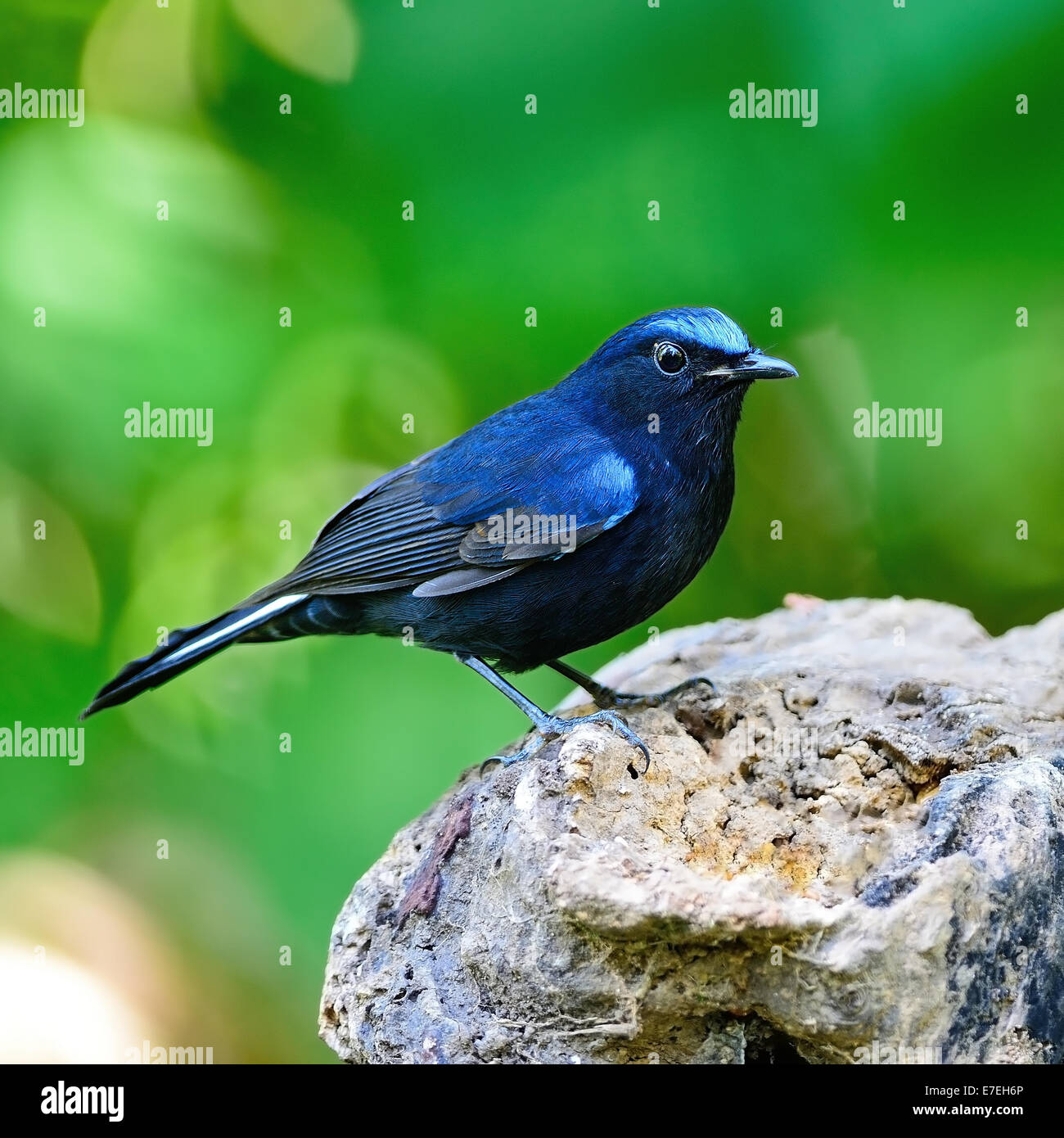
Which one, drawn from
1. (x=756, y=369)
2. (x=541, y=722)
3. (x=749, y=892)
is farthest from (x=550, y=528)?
(x=749, y=892)

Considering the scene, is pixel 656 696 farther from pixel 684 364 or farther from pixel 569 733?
pixel 684 364

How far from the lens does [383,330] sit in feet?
18.2

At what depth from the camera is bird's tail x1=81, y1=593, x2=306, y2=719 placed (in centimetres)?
478

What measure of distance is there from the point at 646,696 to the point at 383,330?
2110mm

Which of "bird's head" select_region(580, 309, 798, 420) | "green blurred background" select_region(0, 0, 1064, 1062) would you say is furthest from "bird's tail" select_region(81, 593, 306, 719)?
"bird's head" select_region(580, 309, 798, 420)

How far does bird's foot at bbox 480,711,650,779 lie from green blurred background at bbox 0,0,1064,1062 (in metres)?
1.56

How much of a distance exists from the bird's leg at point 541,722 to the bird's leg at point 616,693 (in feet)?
0.80

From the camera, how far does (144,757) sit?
5.75m

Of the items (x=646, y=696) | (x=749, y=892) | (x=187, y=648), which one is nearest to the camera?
(x=749, y=892)

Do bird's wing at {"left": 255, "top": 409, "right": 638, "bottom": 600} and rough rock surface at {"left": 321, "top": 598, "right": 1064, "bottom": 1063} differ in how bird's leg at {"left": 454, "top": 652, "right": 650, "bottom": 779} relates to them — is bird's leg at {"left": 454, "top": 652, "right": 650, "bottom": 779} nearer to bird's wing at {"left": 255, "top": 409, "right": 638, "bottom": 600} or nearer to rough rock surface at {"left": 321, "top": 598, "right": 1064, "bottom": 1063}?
rough rock surface at {"left": 321, "top": 598, "right": 1064, "bottom": 1063}

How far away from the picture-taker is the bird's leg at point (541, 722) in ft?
11.9

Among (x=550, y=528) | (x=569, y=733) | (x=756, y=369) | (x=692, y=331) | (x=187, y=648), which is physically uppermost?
(x=692, y=331)

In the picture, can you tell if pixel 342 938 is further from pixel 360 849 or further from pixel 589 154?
pixel 589 154

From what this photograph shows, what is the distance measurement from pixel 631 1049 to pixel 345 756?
105 inches
